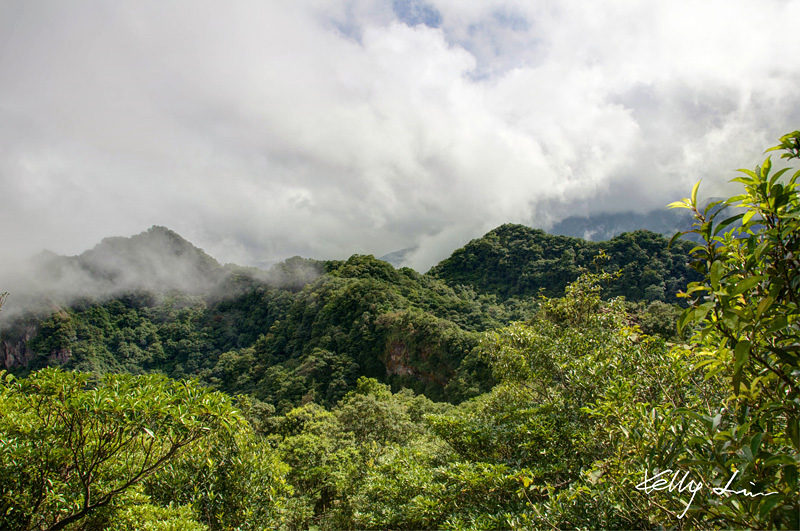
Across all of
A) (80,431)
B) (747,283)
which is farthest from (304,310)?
(747,283)

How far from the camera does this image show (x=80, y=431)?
13.3ft

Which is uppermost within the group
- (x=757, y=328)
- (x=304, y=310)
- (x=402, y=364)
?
(x=304, y=310)

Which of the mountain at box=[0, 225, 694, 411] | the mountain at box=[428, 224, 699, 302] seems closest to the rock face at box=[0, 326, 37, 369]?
the mountain at box=[0, 225, 694, 411]

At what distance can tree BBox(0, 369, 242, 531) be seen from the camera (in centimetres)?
410

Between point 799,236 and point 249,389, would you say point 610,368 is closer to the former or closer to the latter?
point 799,236

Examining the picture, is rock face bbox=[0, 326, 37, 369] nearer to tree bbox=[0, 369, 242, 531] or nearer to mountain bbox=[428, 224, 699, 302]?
mountain bbox=[428, 224, 699, 302]

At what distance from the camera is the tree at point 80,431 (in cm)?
410

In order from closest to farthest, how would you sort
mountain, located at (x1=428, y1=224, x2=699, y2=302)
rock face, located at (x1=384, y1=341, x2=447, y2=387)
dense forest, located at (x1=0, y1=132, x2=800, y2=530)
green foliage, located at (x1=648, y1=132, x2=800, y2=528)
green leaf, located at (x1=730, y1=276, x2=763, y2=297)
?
green leaf, located at (x1=730, y1=276, x2=763, y2=297) < green foliage, located at (x1=648, y1=132, x2=800, y2=528) < dense forest, located at (x1=0, y1=132, x2=800, y2=530) < rock face, located at (x1=384, y1=341, x2=447, y2=387) < mountain, located at (x1=428, y1=224, x2=699, y2=302)

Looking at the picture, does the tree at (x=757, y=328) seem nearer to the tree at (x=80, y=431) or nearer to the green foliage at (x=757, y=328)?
the green foliage at (x=757, y=328)

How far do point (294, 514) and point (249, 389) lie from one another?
4374 cm

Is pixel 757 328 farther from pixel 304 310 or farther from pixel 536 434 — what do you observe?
pixel 304 310

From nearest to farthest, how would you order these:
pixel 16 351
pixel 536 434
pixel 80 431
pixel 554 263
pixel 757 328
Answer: pixel 757 328 → pixel 80 431 → pixel 536 434 → pixel 16 351 → pixel 554 263

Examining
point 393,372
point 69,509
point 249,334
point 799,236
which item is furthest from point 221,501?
point 249,334

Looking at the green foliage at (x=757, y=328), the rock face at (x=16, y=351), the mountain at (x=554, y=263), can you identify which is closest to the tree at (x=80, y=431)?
the green foliage at (x=757, y=328)
